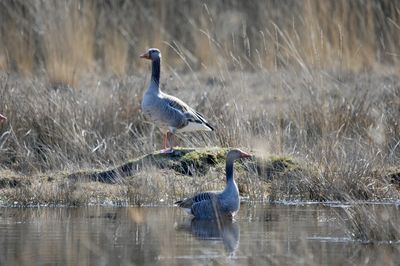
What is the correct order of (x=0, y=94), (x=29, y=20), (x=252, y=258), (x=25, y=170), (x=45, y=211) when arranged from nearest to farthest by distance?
1. (x=252, y=258)
2. (x=45, y=211)
3. (x=25, y=170)
4. (x=0, y=94)
5. (x=29, y=20)

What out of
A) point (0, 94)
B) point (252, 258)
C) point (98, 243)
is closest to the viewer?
point (252, 258)

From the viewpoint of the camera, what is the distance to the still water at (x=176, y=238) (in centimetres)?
1006

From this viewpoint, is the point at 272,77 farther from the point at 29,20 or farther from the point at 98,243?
the point at 98,243

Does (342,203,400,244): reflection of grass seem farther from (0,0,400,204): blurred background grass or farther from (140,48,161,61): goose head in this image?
(140,48,161,61): goose head

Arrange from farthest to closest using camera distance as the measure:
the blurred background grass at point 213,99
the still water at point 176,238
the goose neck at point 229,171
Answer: the blurred background grass at point 213,99, the goose neck at point 229,171, the still water at point 176,238

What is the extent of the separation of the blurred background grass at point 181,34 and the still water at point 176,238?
17.0 feet

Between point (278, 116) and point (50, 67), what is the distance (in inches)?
192

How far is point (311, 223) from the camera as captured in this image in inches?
472

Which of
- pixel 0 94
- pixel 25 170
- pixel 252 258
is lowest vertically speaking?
pixel 252 258

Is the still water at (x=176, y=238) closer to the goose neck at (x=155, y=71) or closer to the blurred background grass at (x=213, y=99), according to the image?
the blurred background grass at (x=213, y=99)

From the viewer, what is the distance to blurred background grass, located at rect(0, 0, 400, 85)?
19.5m

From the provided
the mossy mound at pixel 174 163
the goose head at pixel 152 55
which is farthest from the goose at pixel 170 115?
the goose head at pixel 152 55

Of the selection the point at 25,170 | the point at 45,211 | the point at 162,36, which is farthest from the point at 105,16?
the point at 45,211

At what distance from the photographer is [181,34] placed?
23969mm
